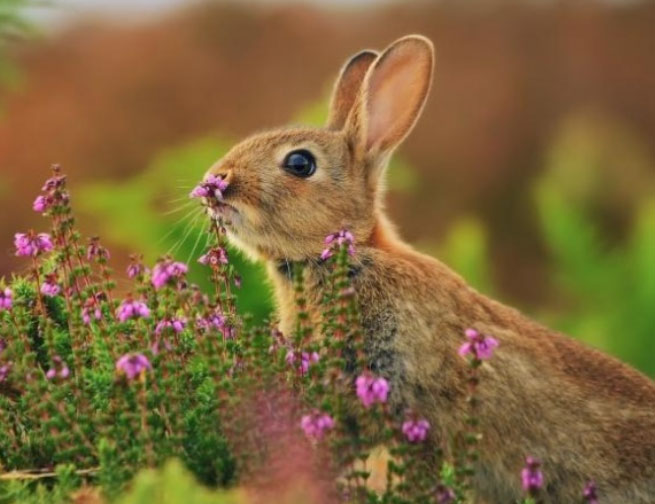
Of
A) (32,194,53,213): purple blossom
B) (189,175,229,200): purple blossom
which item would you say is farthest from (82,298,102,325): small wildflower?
(189,175,229,200): purple blossom

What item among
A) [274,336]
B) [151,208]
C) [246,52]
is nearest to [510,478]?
[274,336]

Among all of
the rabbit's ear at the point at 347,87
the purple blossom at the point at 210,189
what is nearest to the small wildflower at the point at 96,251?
the purple blossom at the point at 210,189

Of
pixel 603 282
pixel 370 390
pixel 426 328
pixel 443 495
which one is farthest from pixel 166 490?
pixel 603 282

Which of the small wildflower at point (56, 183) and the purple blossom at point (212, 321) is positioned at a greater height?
the small wildflower at point (56, 183)

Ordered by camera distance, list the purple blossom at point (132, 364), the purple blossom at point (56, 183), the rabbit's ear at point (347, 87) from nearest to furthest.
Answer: the purple blossom at point (132, 364) < the purple blossom at point (56, 183) < the rabbit's ear at point (347, 87)


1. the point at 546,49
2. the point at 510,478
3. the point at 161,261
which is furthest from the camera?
the point at 546,49

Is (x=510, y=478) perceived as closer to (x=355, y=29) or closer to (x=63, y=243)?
(x=63, y=243)

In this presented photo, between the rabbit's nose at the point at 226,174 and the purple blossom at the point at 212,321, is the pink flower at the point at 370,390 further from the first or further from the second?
the rabbit's nose at the point at 226,174

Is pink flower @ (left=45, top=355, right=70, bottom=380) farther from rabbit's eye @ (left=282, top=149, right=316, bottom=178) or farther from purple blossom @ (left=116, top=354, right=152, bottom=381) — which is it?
rabbit's eye @ (left=282, top=149, right=316, bottom=178)
